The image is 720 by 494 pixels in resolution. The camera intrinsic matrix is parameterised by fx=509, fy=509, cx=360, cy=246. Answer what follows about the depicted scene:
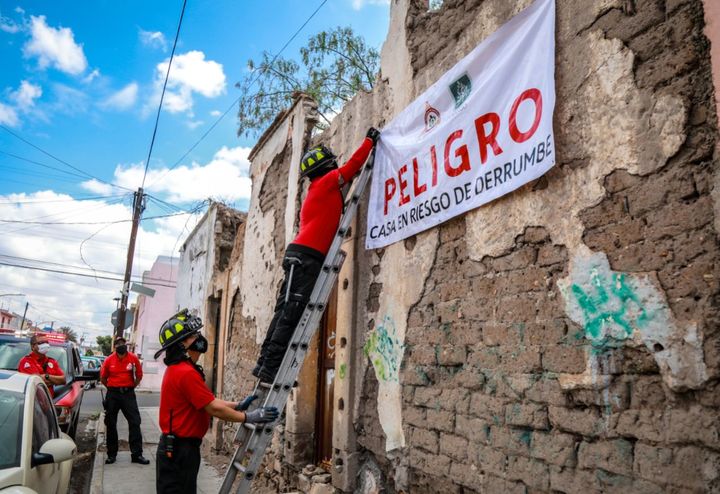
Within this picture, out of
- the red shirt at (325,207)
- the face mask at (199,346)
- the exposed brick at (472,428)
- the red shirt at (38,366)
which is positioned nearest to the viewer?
the exposed brick at (472,428)

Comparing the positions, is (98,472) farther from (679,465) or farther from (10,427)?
(679,465)

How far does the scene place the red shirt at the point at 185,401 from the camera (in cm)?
325

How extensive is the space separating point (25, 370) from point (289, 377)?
15.1 ft

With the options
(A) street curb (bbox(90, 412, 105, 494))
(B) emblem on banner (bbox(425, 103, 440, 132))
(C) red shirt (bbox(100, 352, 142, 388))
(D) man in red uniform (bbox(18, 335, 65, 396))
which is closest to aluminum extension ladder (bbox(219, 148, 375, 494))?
(B) emblem on banner (bbox(425, 103, 440, 132))

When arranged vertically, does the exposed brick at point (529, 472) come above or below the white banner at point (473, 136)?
below

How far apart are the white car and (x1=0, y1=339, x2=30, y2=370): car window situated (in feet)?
12.6

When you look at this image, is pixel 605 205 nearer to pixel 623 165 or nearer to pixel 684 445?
pixel 623 165

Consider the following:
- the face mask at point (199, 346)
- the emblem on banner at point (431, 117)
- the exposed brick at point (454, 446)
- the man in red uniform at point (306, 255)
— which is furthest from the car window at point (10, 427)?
the emblem on banner at point (431, 117)

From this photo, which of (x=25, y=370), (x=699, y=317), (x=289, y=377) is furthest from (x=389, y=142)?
(x=25, y=370)

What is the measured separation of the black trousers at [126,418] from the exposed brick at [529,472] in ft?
18.9

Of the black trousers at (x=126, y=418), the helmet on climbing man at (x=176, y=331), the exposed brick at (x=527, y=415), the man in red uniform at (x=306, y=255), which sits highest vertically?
the man in red uniform at (x=306, y=255)

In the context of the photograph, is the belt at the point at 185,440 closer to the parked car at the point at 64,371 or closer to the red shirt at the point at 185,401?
the red shirt at the point at 185,401

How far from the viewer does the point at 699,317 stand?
1.99m

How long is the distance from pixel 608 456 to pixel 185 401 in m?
2.48
